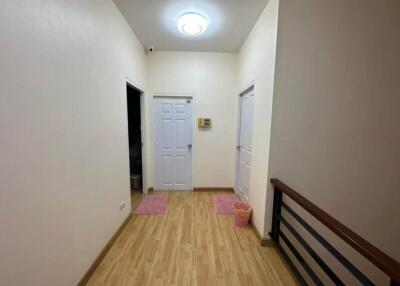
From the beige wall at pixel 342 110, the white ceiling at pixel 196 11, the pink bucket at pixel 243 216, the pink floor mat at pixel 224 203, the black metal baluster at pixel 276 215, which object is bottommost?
the pink floor mat at pixel 224 203

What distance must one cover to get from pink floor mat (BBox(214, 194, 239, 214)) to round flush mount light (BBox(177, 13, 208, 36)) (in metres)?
2.80

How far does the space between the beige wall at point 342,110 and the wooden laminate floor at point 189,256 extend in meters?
0.53

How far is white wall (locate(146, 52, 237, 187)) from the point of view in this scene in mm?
3670

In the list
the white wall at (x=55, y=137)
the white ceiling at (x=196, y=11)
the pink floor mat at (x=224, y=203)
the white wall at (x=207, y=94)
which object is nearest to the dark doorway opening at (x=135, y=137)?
the white wall at (x=207, y=94)

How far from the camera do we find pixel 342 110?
208cm

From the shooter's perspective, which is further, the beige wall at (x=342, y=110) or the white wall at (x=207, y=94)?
the white wall at (x=207, y=94)

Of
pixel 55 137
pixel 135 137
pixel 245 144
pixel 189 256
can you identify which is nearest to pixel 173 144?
pixel 135 137

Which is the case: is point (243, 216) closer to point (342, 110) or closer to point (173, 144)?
point (342, 110)

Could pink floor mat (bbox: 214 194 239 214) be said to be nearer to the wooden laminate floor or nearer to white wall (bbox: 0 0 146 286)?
the wooden laminate floor

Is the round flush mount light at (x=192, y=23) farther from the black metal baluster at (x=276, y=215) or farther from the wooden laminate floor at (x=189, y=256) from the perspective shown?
the wooden laminate floor at (x=189, y=256)

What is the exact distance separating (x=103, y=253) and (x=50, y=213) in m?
1.02

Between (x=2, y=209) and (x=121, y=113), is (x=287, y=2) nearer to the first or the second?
(x=121, y=113)

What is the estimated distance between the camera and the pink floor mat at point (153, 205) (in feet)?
9.94

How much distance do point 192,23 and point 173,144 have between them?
7.16 feet
